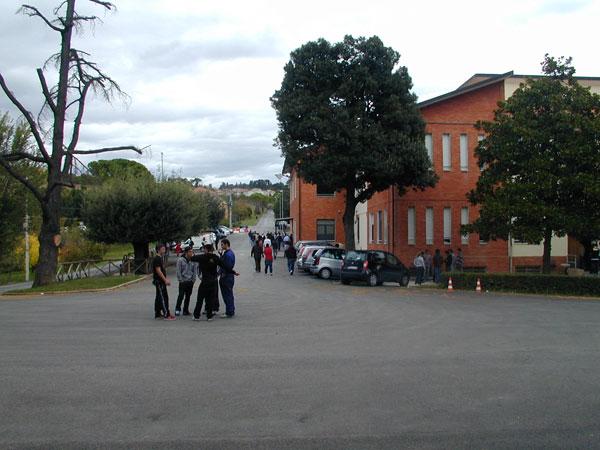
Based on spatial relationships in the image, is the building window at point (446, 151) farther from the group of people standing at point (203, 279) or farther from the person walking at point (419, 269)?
the group of people standing at point (203, 279)

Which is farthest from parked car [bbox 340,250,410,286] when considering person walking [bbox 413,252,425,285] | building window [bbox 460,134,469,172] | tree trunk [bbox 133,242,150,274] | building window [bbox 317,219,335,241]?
building window [bbox 317,219,335,241]

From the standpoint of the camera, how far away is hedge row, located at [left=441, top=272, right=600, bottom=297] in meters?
22.9

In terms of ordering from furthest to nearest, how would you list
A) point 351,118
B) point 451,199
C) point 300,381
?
1. point 451,199
2. point 351,118
3. point 300,381

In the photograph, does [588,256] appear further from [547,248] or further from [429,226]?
[429,226]

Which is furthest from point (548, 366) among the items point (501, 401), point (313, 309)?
point (313, 309)

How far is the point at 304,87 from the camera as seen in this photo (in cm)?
3108

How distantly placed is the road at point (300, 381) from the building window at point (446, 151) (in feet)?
65.9

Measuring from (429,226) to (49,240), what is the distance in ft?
64.9

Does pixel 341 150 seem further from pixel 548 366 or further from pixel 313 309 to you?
pixel 548 366

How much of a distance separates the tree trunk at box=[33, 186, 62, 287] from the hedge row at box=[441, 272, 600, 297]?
1540 cm

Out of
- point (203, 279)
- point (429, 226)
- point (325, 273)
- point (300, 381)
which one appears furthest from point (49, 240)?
point (429, 226)

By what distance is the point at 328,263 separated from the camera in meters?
30.4

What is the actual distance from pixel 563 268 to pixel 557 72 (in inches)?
532

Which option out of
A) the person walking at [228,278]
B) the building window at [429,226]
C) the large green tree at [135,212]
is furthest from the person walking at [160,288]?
the building window at [429,226]
